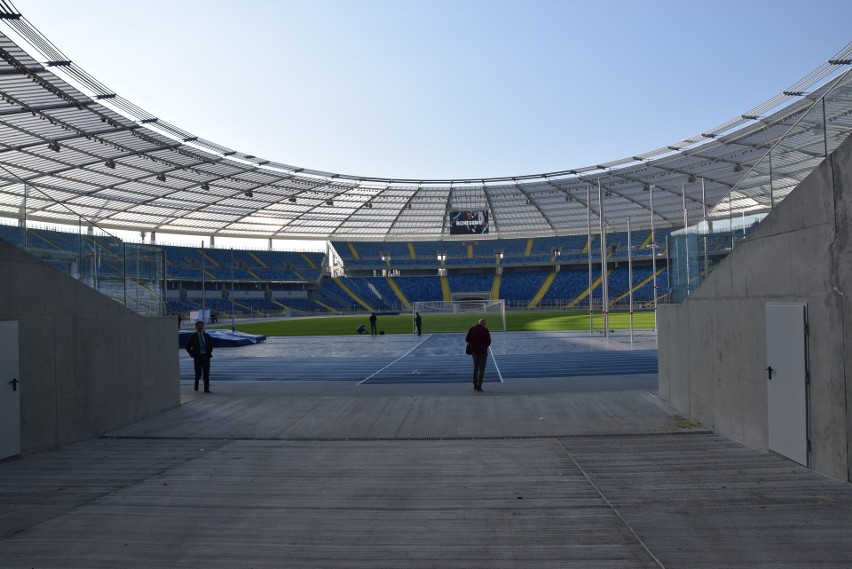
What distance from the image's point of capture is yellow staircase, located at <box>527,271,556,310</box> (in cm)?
6981

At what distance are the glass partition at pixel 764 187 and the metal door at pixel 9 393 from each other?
30.2 feet

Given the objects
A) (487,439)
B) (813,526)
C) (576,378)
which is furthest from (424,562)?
(576,378)

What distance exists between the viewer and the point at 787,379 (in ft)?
22.3

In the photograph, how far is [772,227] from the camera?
728 cm

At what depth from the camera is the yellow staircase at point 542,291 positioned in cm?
6981

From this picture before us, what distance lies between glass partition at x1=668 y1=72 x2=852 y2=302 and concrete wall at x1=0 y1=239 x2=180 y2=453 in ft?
30.1

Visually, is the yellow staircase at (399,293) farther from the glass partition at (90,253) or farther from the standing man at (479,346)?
the glass partition at (90,253)

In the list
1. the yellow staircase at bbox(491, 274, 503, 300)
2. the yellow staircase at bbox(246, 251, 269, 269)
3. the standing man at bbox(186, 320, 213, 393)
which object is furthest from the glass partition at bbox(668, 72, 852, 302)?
the yellow staircase at bbox(246, 251, 269, 269)

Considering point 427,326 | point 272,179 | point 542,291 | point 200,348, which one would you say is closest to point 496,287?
point 542,291

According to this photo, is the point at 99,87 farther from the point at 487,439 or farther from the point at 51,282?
the point at 487,439

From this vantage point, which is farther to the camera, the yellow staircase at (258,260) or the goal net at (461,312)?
the yellow staircase at (258,260)

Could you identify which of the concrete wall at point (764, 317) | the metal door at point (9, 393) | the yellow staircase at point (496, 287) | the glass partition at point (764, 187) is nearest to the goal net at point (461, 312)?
the yellow staircase at point (496, 287)

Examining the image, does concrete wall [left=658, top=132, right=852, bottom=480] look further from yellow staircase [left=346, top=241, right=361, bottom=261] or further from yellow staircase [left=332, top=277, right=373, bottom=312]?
yellow staircase [left=346, top=241, right=361, bottom=261]

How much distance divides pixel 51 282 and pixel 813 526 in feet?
29.6
